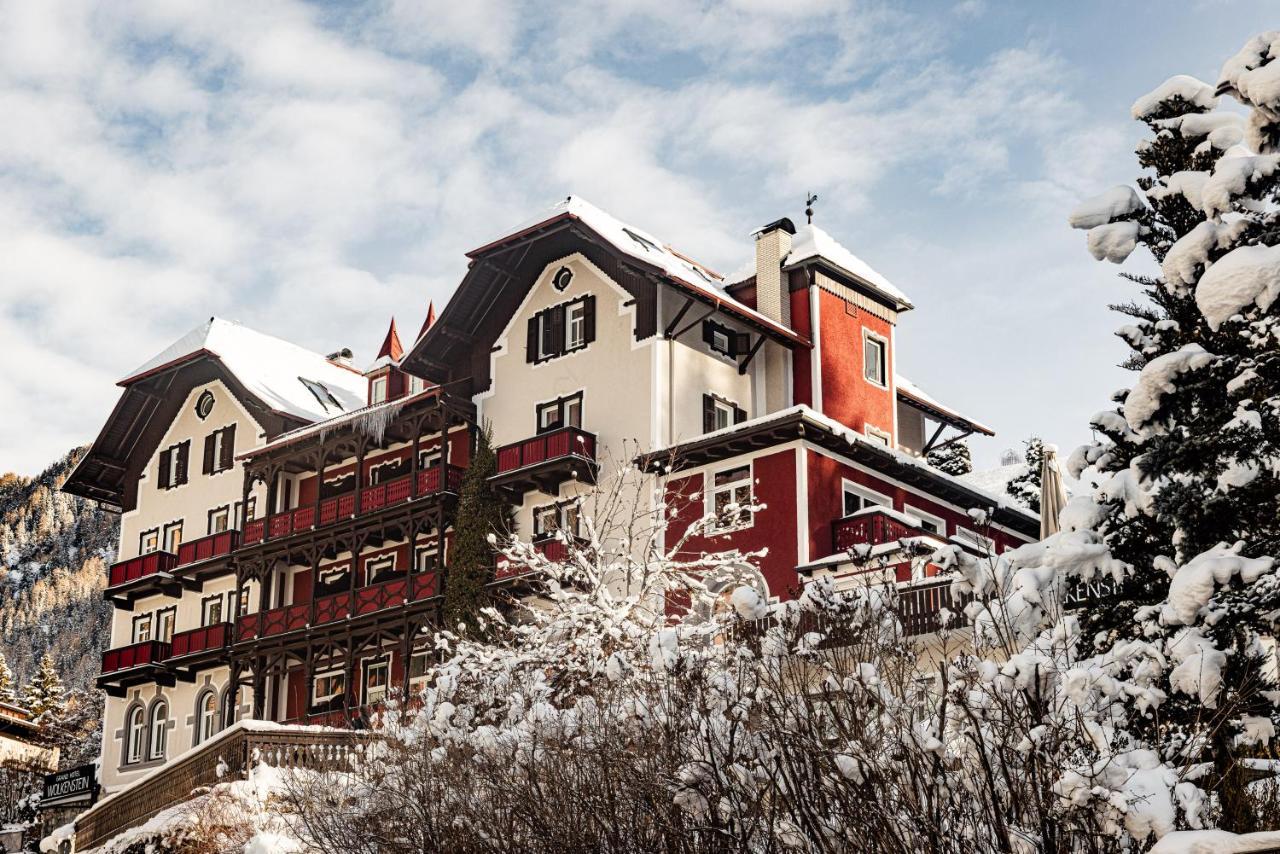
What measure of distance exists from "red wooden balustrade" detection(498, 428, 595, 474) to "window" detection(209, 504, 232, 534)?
13.1 metres

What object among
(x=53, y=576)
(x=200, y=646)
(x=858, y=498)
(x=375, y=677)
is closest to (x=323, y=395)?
(x=200, y=646)

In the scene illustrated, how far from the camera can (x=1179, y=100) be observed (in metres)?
13.5

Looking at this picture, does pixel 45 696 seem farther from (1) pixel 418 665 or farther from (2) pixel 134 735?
(1) pixel 418 665

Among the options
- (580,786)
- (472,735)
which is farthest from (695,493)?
(580,786)

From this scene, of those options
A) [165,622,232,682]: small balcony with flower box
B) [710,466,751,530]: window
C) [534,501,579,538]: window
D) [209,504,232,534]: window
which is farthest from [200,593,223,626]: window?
[710,466,751,530]: window

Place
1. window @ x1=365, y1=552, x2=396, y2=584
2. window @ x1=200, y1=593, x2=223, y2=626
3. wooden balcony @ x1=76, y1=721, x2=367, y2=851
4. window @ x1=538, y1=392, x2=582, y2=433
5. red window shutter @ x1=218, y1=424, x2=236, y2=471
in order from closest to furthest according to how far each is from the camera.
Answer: wooden balcony @ x1=76, y1=721, x2=367, y2=851 < window @ x1=538, y1=392, x2=582, y2=433 < window @ x1=365, y1=552, x2=396, y2=584 < window @ x1=200, y1=593, x2=223, y2=626 < red window shutter @ x1=218, y1=424, x2=236, y2=471

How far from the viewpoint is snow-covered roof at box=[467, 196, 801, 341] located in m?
37.7

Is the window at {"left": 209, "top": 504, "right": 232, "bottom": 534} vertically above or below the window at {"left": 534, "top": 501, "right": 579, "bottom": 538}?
above

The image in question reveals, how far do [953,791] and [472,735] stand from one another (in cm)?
710

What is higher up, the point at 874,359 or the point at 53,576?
the point at 53,576

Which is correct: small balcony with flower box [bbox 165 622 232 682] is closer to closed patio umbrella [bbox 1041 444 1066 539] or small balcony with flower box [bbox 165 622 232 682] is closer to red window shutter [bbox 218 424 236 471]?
red window shutter [bbox 218 424 236 471]

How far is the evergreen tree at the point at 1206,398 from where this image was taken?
11.4m

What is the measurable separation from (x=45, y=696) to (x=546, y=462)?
184 feet

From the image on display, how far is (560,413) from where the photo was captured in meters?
40.1
